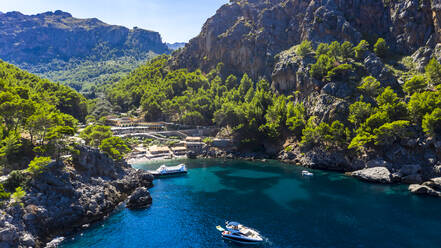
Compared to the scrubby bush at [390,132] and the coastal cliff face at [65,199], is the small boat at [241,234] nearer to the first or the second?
the coastal cliff face at [65,199]

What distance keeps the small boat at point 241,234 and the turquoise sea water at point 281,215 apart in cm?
114

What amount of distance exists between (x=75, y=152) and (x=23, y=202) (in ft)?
50.2

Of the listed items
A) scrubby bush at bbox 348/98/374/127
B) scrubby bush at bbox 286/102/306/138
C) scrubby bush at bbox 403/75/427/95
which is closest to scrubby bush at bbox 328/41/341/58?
scrubby bush at bbox 286/102/306/138

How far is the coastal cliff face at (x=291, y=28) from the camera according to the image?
364ft

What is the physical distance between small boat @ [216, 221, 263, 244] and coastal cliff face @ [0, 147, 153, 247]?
26.6 m

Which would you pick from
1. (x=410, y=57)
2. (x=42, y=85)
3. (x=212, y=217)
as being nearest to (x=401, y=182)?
(x=212, y=217)

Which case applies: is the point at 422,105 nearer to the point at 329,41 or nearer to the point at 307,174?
the point at 307,174

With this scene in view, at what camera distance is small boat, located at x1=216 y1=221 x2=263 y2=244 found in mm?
43094

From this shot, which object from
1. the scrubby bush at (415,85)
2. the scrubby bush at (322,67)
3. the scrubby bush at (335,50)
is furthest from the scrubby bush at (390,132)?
the scrubby bush at (335,50)

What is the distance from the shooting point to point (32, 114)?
56.3m

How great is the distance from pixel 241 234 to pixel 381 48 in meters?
111

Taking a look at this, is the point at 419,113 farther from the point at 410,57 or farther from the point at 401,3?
the point at 401,3

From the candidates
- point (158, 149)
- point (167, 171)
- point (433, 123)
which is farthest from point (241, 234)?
point (158, 149)

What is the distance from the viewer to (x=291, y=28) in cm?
15550
